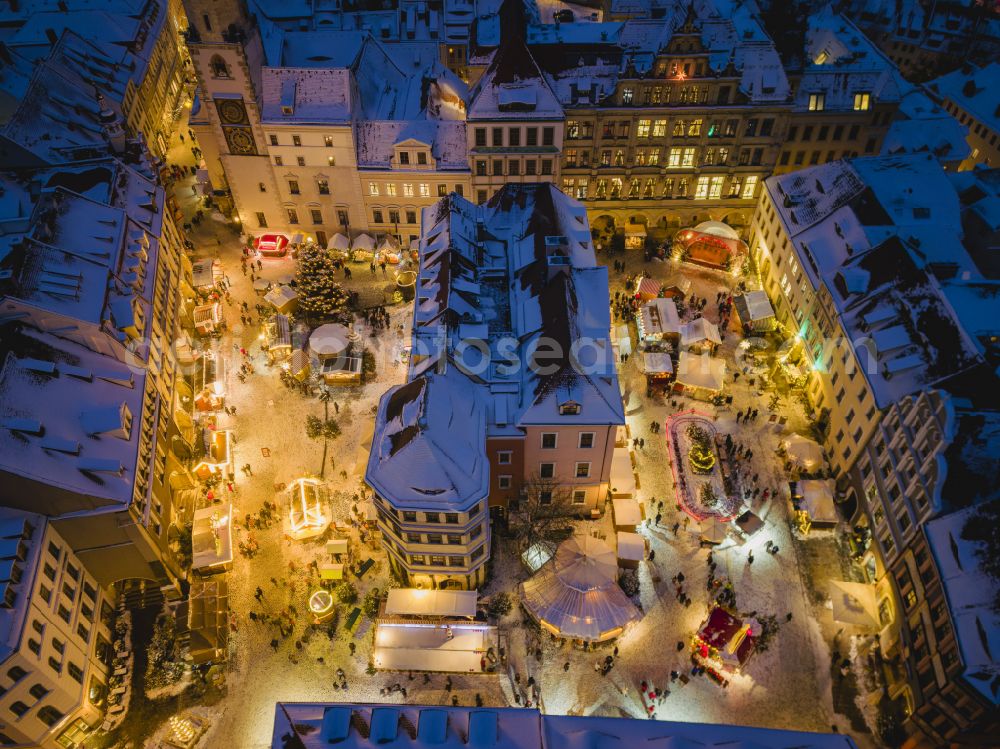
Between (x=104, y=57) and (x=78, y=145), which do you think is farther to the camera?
(x=104, y=57)

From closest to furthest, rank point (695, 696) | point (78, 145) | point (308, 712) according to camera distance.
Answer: point (308, 712)
point (695, 696)
point (78, 145)

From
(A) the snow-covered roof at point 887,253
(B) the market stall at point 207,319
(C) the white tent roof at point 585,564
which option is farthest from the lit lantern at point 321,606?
(A) the snow-covered roof at point 887,253

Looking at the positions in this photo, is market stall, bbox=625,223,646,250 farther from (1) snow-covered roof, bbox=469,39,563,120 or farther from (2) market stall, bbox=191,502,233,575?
(2) market stall, bbox=191,502,233,575

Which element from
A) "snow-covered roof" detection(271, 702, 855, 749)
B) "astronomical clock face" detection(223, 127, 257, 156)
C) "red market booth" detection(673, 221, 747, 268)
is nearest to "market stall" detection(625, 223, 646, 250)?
"red market booth" detection(673, 221, 747, 268)

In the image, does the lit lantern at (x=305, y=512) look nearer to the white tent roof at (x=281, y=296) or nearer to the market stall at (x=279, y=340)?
the market stall at (x=279, y=340)

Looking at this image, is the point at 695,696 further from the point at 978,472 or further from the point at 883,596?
the point at 978,472

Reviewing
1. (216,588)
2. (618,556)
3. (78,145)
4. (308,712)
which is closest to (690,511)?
(618,556)
